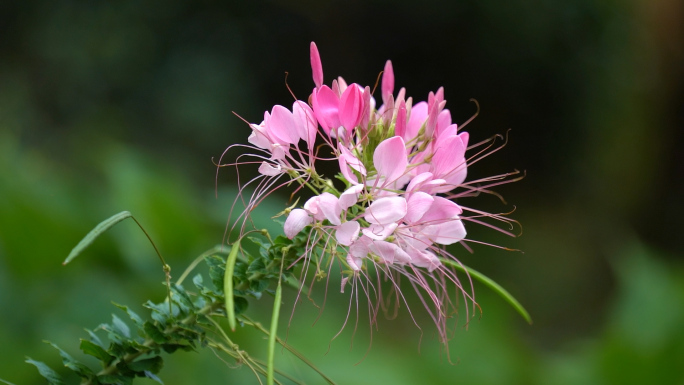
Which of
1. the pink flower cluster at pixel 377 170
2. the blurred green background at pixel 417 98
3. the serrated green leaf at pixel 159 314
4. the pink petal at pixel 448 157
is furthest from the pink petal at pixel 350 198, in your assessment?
the blurred green background at pixel 417 98

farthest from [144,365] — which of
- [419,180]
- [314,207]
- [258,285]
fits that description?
[419,180]

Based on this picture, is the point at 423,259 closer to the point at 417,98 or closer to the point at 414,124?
the point at 414,124

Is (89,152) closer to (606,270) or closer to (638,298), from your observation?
(638,298)

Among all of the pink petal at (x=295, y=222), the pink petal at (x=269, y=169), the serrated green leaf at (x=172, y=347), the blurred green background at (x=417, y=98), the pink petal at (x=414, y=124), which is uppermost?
the blurred green background at (x=417, y=98)

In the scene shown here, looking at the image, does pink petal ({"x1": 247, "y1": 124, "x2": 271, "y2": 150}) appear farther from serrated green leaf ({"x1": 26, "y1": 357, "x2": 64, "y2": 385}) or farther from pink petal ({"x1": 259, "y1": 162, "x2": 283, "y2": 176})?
serrated green leaf ({"x1": 26, "y1": 357, "x2": 64, "y2": 385})

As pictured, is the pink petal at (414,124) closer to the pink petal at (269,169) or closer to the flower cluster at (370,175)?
the flower cluster at (370,175)

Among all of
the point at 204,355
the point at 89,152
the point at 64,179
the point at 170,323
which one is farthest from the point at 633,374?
the point at 89,152
